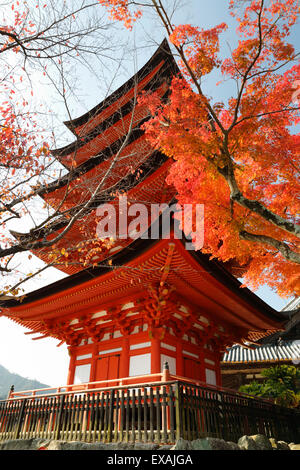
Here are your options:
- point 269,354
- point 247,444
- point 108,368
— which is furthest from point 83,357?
point 269,354

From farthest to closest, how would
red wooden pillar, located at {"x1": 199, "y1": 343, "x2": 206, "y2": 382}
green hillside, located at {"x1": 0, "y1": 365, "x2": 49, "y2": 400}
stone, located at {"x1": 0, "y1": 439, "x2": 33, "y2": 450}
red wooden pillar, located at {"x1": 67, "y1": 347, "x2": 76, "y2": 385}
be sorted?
green hillside, located at {"x1": 0, "y1": 365, "x2": 49, "y2": 400}
red wooden pillar, located at {"x1": 67, "y1": 347, "x2": 76, "y2": 385}
red wooden pillar, located at {"x1": 199, "y1": 343, "x2": 206, "y2": 382}
stone, located at {"x1": 0, "y1": 439, "x2": 33, "y2": 450}

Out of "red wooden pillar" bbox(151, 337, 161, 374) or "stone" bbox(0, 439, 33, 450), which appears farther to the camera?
"red wooden pillar" bbox(151, 337, 161, 374)

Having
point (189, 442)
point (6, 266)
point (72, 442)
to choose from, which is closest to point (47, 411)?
point (72, 442)

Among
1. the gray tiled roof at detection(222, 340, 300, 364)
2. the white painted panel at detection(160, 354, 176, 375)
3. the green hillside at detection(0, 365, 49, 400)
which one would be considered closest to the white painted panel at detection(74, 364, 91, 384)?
the white painted panel at detection(160, 354, 176, 375)

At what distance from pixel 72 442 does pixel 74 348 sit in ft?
17.1

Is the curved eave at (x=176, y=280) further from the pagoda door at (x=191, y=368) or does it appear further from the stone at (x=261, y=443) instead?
the stone at (x=261, y=443)

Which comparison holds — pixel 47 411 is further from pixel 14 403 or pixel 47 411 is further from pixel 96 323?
pixel 96 323

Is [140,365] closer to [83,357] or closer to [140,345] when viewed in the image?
[140,345]

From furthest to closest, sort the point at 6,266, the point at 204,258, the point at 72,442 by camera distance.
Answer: the point at 204,258 < the point at 72,442 < the point at 6,266

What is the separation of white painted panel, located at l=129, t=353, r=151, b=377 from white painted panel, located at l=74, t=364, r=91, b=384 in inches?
94.2

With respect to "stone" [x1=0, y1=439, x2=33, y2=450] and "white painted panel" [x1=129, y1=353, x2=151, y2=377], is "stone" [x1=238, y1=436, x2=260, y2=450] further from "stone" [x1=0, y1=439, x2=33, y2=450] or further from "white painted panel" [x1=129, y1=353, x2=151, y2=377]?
"stone" [x1=0, y1=439, x2=33, y2=450]

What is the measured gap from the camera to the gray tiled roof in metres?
19.3
